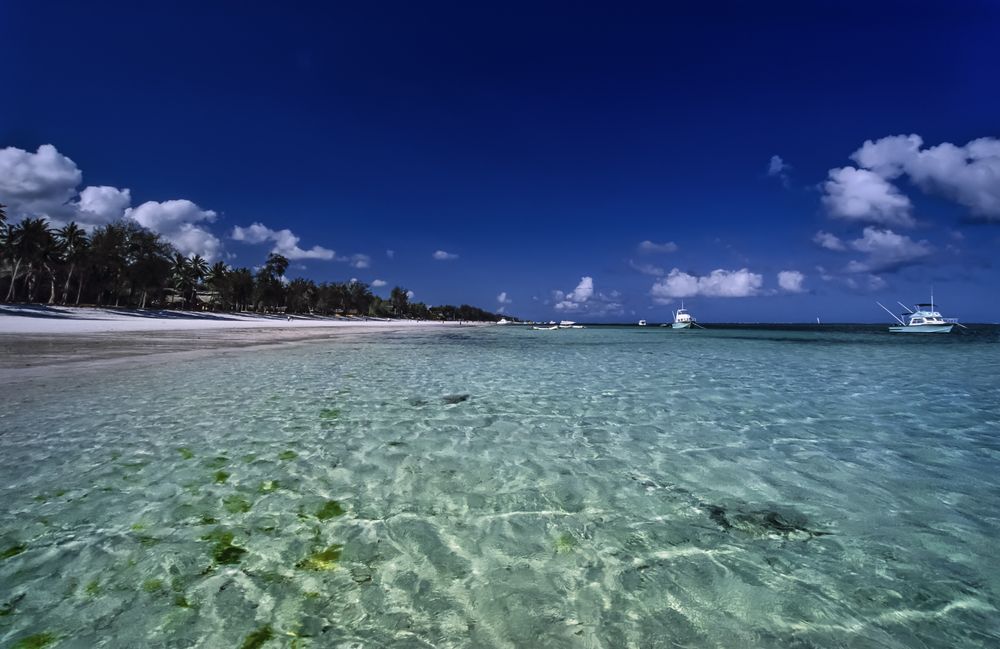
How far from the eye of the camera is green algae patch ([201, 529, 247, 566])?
10.4ft

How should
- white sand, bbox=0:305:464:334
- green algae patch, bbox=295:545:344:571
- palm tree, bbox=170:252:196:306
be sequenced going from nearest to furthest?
green algae patch, bbox=295:545:344:571
white sand, bbox=0:305:464:334
palm tree, bbox=170:252:196:306

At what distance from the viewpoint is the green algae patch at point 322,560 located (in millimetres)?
3135

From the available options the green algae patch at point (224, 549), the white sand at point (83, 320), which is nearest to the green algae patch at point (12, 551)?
the green algae patch at point (224, 549)

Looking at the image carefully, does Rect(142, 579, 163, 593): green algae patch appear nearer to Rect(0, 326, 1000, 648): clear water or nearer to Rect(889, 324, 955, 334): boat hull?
Rect(0, 326, 1000, 648): clear water

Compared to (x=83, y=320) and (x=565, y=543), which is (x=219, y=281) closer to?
(x=83, y=320)

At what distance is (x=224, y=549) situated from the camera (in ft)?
10.9

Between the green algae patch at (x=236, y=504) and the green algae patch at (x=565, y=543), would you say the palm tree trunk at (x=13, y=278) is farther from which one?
the green algae patch at (x=565, y=543)

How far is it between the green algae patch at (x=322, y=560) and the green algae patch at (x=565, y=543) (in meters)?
1.80

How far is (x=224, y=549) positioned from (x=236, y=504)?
34.9 inches

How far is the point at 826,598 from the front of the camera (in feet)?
9.39

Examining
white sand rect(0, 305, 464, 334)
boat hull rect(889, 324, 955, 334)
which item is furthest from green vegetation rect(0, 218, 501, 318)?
boat hull rect(889, 324, 955, 334)

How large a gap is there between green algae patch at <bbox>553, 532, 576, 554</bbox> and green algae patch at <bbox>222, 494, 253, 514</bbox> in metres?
2.98

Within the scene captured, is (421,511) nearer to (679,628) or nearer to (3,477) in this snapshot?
(679,628)

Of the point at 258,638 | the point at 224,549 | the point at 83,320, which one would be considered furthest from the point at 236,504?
the point at 83,320
